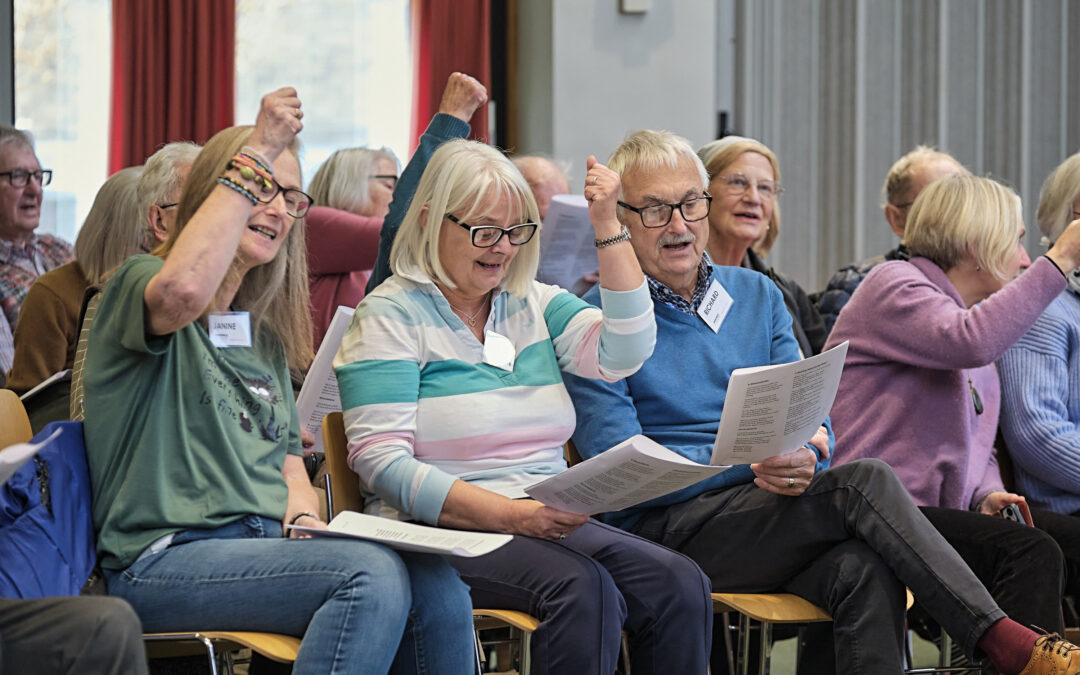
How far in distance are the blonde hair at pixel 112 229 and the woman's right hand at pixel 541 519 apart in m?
1.42

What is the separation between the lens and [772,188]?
11.7ft

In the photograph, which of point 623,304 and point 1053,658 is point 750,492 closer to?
point 623,304

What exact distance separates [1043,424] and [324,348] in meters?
1.82

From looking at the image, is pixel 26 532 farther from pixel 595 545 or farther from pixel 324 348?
pixel 595 545

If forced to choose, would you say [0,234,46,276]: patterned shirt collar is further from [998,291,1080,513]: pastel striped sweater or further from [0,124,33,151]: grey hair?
[998,291,1080,513]: pastel striped sweater

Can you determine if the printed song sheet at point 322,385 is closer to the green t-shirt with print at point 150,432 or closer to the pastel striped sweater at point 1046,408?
the green t-shirt with print at point 150,432

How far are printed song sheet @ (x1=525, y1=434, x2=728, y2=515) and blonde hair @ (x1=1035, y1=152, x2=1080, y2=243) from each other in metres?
1.91

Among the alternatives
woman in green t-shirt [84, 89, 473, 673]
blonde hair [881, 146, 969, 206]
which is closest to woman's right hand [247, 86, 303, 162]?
woman in green t-shirt [84, 89, 473, 673]

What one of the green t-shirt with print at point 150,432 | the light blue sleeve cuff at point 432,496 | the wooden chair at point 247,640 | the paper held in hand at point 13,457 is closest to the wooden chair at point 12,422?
the green t-shirt with print at point 150,432

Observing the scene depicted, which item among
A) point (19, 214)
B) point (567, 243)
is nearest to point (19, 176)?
point (19, 214)

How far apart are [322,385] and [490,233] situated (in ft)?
1.82

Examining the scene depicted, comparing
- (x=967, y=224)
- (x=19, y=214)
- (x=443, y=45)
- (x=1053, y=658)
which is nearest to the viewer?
(x=1053, y=658)

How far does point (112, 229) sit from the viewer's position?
3076mm

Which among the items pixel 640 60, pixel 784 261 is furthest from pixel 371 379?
pixel 784 261
